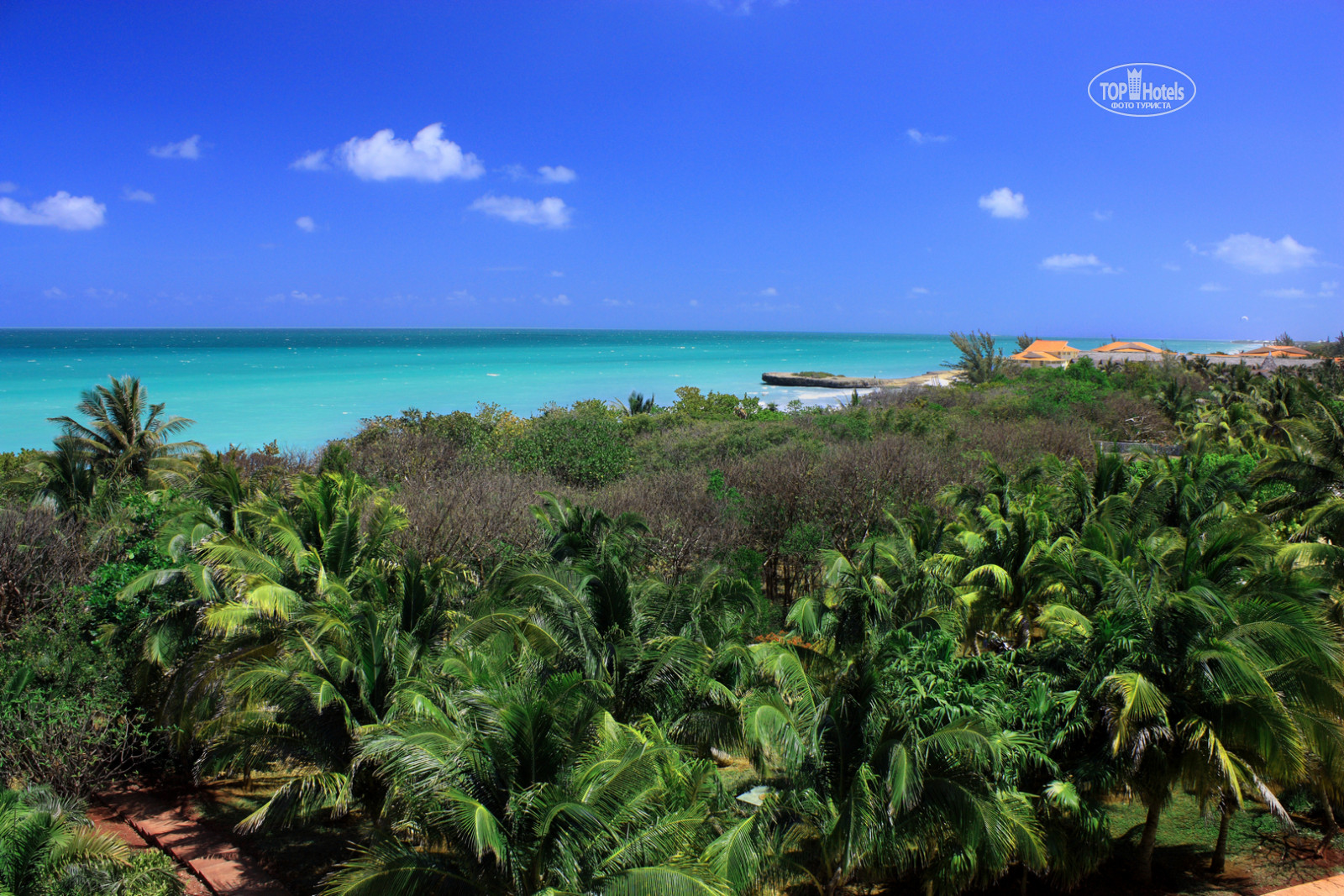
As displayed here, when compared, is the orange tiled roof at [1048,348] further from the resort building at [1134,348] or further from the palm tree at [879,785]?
the palm tree at [879,785]

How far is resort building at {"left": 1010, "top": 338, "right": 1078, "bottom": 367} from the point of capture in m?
69.4

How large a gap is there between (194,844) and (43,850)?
3608 millimetres

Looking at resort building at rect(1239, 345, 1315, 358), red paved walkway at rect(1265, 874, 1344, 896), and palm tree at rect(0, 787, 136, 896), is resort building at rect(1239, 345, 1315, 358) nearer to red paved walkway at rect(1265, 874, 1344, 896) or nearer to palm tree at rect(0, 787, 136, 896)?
red paved walkway at rect(1265, 874, 1344, 896)

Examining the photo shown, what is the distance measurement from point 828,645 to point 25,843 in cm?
1107

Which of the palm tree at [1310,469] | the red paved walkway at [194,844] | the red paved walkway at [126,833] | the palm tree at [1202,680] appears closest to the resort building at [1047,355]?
the palm tree at [1310,469]

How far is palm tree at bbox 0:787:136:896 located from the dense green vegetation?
39mm

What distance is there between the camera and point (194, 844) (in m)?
10.7

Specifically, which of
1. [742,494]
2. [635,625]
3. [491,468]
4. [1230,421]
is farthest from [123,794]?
[1230,421]

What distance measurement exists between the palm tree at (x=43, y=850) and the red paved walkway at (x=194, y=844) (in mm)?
1841

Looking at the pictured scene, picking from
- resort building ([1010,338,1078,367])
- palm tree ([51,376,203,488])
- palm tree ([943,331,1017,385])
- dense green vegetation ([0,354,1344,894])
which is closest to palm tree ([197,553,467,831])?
dense green vegetation ([0,354,1344,894])

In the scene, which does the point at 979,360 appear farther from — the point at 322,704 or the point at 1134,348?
the point at 322,704

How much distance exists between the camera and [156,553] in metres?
12.8

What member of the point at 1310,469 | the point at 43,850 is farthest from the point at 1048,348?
the point at 43,850

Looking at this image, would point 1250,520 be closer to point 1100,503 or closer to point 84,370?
point 1100,503
